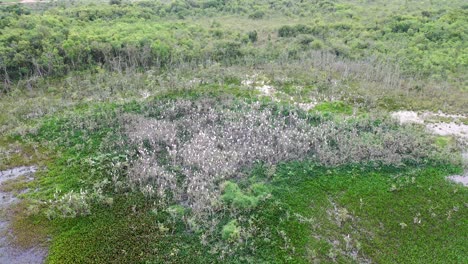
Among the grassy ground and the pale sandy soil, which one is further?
the pale sandy soil

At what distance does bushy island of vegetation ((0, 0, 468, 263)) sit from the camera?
14156 mm

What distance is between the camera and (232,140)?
64.0 feet

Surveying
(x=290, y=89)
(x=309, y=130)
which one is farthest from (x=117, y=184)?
(x=290, y=89)

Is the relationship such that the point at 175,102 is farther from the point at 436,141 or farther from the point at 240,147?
the point at 436,141

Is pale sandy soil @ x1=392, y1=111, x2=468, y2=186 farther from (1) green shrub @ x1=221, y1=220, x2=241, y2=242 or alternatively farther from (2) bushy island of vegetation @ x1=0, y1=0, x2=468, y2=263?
(1) green shrub @ x1=221, y1=220, x2=241, y2=242

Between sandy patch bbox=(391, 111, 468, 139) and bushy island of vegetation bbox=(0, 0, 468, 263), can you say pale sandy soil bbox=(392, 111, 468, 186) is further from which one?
bushy island of vegetation bbox=(0, 0, 468, 263)

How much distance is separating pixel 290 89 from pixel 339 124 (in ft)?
22.1

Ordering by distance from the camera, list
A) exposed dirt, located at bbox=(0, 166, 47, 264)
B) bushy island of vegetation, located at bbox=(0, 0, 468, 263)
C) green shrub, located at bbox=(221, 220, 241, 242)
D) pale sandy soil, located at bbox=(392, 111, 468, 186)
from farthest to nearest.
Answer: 1. pale sandy soil, located at bbox=(392, 111, 468, 186)
2. bushy island of vegetation, located at bbox=(0, 0, 468, 263)
3. green shrub, located at bbox=(221, 220, 241, 242)
4. exposed dirt, located at bbox=(0, 166, 47, 264)

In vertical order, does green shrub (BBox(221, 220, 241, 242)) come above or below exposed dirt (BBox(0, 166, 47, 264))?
above

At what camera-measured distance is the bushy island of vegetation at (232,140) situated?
14.2 metres

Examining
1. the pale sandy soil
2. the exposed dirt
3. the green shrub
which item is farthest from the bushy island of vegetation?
the pale sandy soil

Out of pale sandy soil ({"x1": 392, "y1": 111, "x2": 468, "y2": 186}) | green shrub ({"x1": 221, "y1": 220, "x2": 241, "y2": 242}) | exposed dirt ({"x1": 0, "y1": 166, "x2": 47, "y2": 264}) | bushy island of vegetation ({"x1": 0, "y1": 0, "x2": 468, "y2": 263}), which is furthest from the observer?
pale sandy soil ({"x1": 392, "y1": 111, "x2": 468, "y2": 186})

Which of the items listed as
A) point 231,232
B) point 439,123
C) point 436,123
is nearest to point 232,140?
point 231,232

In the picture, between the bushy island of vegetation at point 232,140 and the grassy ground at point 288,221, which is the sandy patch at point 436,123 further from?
the grassy ground at point 288,221
